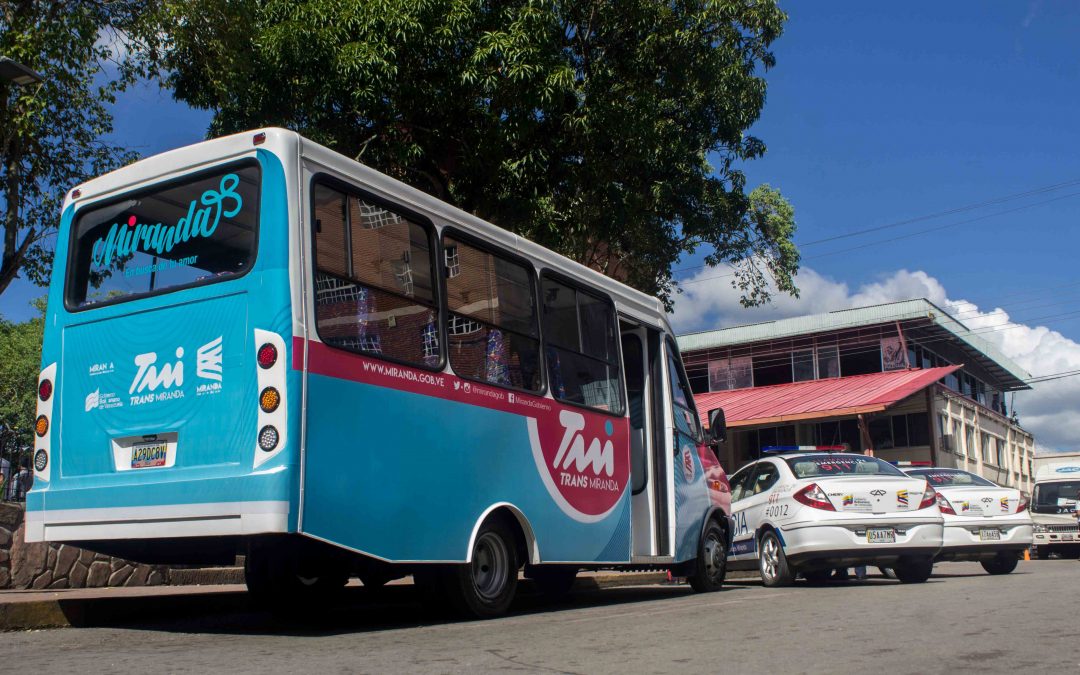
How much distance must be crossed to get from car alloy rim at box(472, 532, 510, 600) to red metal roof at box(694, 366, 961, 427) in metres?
21.9

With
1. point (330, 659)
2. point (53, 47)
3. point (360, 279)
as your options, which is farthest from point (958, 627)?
point (53, 47)

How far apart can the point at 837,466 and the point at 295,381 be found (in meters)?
7.97

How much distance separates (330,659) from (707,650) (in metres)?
2.06

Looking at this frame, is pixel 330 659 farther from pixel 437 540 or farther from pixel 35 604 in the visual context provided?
pixel 35 604

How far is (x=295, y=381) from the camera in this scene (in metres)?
6.45

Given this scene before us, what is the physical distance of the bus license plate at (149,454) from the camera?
689 centimetres

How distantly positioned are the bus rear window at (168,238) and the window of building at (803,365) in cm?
3372

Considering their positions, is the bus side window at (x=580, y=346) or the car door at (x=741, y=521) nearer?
the bus side window at (x=580, y=346)

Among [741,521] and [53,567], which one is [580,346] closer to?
[741,521]

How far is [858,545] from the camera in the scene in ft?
38.4

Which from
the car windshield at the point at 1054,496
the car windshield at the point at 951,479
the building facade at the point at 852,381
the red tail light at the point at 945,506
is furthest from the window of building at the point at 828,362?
the red tail light at the point at 945,506

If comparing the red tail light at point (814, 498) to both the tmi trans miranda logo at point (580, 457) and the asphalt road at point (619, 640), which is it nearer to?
the asphalt road at point (619, 640)

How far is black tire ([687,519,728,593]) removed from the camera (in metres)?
11.5

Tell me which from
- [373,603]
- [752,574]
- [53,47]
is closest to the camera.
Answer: [373,603]
